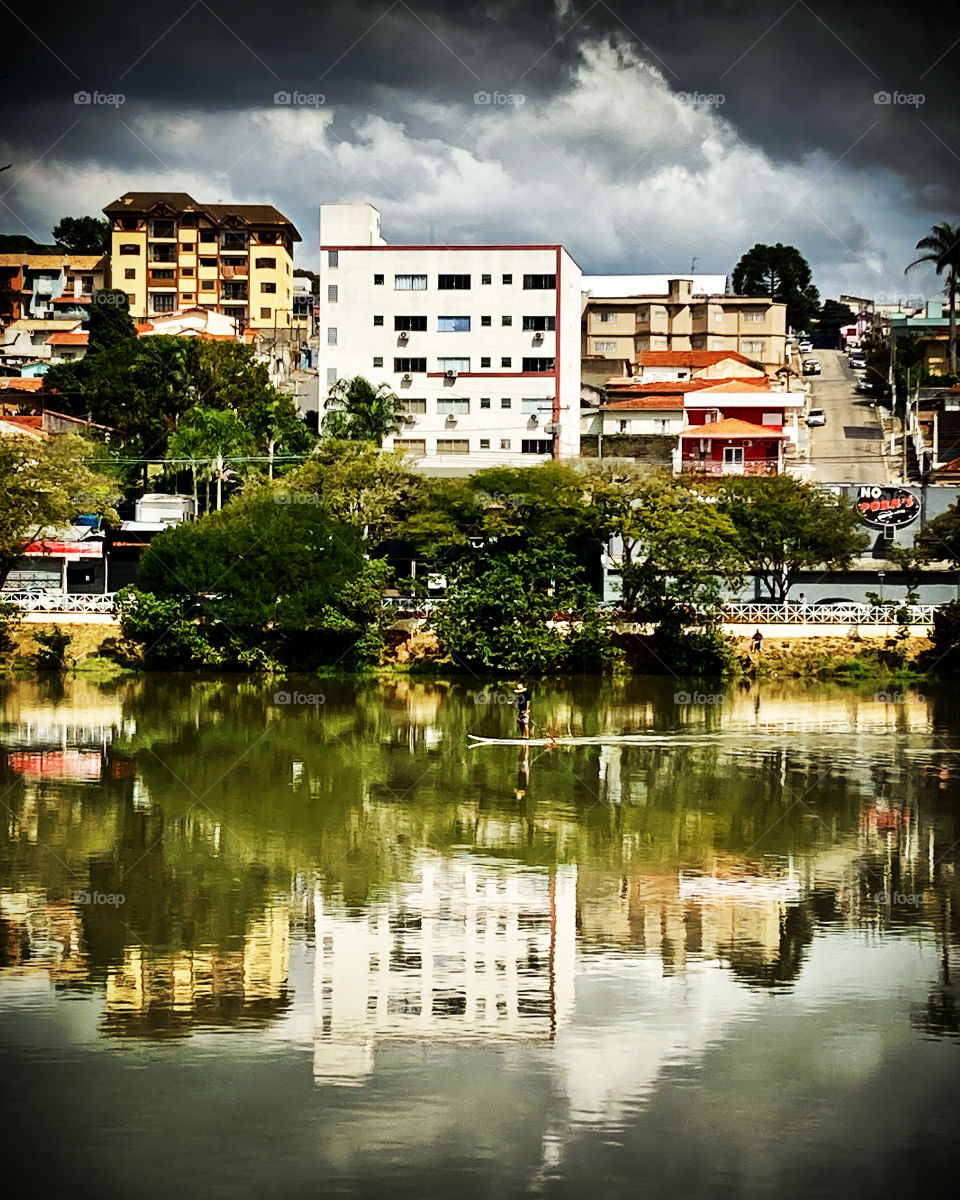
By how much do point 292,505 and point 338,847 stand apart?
2520 centimetres

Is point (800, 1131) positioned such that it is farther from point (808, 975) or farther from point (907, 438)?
point (907, 438)

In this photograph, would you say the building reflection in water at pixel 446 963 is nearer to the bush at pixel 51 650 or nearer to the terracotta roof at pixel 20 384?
the bush at pixel 51 650

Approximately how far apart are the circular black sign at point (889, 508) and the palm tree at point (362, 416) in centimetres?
1845

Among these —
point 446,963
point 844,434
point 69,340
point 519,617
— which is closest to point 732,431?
point 844,434

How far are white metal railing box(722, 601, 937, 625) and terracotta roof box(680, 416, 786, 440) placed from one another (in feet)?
65.9

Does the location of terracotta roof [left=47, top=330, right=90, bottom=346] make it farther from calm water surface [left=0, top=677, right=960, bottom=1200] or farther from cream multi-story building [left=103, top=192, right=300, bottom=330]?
calm water surface [left=0, top=677, right=960, bottom=1200]

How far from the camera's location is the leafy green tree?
4497 cm

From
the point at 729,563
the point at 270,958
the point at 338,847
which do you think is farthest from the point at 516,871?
the point at 729,563

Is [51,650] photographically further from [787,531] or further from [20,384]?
[20,384]

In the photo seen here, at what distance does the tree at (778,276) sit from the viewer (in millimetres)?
116688

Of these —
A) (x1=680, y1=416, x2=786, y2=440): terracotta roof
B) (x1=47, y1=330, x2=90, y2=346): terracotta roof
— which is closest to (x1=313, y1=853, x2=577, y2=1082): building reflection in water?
(x1=680, y1=416, x2=786, y2=440): terracotta roof

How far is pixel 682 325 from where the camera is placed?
3723 inches

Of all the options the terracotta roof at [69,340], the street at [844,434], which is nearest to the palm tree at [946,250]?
the street at [844,434]

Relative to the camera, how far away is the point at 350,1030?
1602 cm
